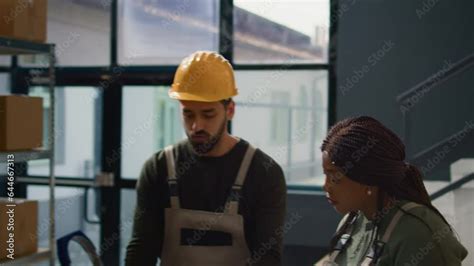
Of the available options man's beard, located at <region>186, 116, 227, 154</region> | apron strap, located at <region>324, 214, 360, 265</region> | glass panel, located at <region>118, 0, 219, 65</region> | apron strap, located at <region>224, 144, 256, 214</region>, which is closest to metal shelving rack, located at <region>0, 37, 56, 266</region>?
man's beard, located at <region>186, 116, 227, 154</region>

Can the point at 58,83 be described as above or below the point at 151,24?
below

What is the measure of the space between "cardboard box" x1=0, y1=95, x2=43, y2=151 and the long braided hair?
1.59 m

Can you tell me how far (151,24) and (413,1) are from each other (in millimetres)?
1938

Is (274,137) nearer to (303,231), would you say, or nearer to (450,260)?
(303,231)

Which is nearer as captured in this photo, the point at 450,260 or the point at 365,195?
the point at 450,260

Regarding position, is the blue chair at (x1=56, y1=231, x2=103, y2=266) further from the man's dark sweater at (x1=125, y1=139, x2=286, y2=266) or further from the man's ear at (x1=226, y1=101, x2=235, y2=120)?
the man's ear at (x1=226, y1=101, x2=235, y2=120)

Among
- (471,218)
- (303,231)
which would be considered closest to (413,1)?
(471,218)

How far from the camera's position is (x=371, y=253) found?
3.56 ft

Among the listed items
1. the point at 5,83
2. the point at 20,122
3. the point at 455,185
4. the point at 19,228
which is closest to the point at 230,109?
the point at 20,122

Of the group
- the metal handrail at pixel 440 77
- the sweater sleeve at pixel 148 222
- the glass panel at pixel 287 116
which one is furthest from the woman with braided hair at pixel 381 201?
the glass panel at pixel 287 116

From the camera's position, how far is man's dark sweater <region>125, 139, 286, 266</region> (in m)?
1.60

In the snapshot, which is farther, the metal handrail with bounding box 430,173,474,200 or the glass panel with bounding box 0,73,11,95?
the glass panel with bounding box 0,73,11,95

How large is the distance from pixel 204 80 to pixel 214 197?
0.36m

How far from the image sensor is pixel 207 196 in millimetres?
1640
